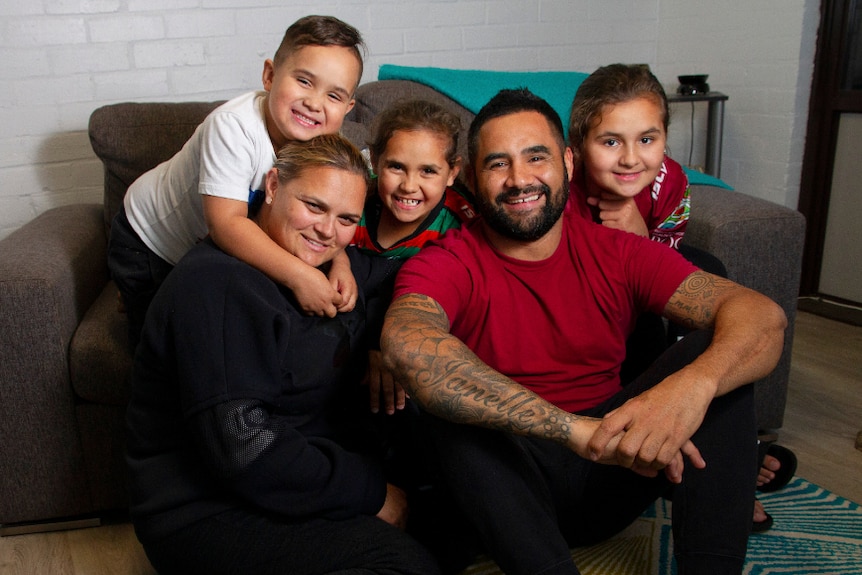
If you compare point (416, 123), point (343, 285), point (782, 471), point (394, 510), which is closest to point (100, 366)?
point (343, 285)

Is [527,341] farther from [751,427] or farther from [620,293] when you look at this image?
[751,427]

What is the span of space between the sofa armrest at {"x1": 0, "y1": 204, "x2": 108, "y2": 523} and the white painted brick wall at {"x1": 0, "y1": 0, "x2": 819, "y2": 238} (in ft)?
2.80

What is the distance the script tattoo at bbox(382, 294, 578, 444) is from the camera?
4.16ft

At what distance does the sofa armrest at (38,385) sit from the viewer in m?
1.75

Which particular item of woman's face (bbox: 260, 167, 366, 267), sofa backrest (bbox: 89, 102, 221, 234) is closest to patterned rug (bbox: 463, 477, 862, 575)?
woman's face (bbox: 260, 167, 366, 267)

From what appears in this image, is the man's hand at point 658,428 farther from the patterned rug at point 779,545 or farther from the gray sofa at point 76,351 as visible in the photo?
the gray sofa at point 76,351

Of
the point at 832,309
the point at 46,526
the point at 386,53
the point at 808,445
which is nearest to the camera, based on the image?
the point at 46,526

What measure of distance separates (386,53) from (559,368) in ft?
6.23

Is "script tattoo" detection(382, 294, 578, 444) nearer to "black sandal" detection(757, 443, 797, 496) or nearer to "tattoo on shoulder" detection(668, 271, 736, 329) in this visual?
"tattoo on shoulder" detection(668, 271, 736, 329)

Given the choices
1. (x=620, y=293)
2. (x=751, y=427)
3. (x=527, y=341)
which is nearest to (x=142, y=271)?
(x=527, y=341)

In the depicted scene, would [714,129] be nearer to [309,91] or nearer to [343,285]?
[309,91]

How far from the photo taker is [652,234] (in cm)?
188

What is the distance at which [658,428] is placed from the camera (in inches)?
49.2

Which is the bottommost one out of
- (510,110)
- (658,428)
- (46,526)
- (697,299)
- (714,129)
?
(46,526)
